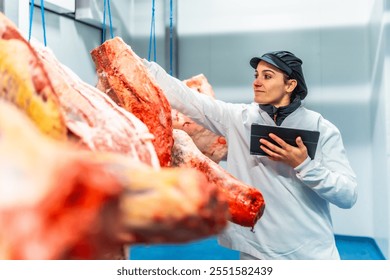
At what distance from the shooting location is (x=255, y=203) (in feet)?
2.69

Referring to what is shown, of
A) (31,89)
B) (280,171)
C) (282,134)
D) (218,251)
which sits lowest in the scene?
(218,251)

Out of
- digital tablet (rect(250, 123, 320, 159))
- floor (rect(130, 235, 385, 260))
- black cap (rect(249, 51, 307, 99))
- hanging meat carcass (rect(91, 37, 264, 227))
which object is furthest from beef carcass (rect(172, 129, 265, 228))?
floor (rect(130, 235, 385, 260))

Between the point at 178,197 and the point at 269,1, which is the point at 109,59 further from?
the point at 269,1

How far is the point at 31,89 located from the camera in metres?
0.42

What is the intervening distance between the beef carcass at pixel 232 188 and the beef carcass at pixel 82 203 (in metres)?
0.50

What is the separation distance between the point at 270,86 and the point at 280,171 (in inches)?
8.7

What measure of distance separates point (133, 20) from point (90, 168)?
207cm

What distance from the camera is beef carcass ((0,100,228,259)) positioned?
0.94 feet

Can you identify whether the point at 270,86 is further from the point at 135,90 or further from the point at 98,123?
the point at 98,123

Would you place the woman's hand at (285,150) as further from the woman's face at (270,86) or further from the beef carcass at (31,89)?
the beef carcass at (31,89)

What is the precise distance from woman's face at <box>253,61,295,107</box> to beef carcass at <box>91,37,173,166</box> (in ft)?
1.36

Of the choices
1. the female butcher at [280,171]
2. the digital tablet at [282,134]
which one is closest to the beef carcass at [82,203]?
the digital tablet at [282,134]

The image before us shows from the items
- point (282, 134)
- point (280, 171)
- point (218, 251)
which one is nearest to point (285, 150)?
point (282, 134)
